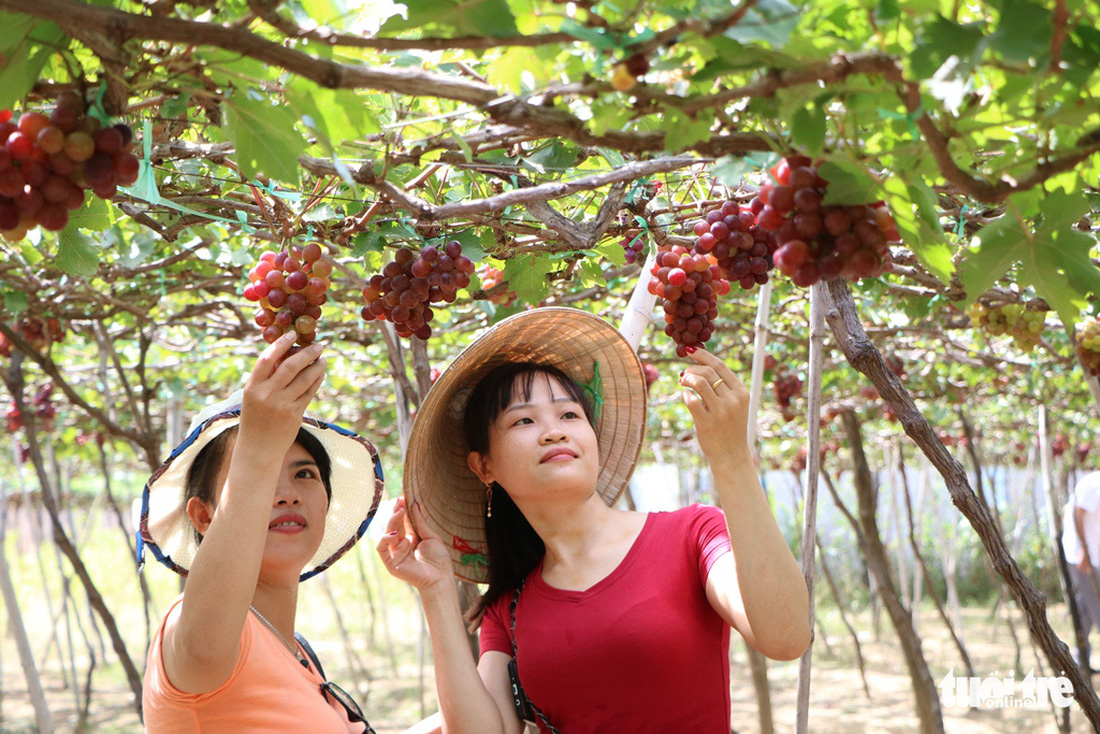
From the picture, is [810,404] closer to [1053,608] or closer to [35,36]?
[35,36]

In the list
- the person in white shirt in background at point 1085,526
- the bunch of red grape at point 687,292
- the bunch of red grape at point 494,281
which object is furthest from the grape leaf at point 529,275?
the person in white shirt in background at point 1085,526

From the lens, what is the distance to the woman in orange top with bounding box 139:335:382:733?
3.83 feet

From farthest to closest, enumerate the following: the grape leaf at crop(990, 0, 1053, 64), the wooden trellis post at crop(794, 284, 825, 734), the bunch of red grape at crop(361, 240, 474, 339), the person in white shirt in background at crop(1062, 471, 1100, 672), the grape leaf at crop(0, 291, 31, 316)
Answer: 1. the person in white shirt in background at crop(1062, 471, 1100, 672)
2. the grape leaf at crop(0, 291, 31, 316)
3. the wooden trellis post at crop(794, 284, 825, 734)
4. the bunch of red grape at crop(361, 240, 474, 339)
5. the grape leaf at crop(990, 0, 1053, 64)

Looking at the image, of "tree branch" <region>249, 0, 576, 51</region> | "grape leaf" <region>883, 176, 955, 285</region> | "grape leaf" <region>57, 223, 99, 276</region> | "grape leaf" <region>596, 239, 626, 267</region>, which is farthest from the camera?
"grape leaf" <region>596, 239, 626, 267</region>

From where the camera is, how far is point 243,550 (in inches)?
46.2

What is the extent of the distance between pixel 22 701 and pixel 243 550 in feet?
29.6

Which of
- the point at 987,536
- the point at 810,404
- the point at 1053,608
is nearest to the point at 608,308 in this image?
the point at 810,404

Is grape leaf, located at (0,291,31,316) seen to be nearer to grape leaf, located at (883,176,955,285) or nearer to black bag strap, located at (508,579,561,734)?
black bag strap, located at (508,579,561,734)

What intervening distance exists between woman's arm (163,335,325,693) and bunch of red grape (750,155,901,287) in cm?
63

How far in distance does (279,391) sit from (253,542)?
0.21m

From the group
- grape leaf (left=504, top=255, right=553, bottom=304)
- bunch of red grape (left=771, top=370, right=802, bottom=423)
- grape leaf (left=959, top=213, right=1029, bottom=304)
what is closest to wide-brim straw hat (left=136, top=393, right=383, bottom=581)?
grape leaf (left=504, top=255, right=553, bottom=304)

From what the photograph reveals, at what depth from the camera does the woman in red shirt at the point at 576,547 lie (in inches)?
54.2

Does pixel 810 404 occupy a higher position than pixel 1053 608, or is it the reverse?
pixel 810 404

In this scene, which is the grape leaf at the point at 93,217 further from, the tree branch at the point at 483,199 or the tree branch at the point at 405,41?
the tree branch at the point at 405,41
